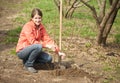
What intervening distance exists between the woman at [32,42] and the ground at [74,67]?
256 millimetres

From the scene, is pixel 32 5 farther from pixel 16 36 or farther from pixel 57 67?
pixel 57 67

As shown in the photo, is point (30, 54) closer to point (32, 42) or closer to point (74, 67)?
point (32, 42)

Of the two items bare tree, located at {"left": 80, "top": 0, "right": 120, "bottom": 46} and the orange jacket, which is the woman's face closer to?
the orange jacket

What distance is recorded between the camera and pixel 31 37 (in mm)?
5832

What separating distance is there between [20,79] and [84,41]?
123 inches

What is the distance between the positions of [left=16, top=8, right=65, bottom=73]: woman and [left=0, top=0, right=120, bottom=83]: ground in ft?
0.84

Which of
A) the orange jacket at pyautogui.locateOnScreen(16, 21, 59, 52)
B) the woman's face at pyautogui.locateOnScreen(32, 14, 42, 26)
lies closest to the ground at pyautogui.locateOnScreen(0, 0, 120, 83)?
the orange jacket at pyautogui.locateOnScreen(16, 21, 59, 52)

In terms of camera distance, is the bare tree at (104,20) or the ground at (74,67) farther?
the bare tree at (104,20)

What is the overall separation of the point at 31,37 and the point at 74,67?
1.12 metres

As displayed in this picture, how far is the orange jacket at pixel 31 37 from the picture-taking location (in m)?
5.84

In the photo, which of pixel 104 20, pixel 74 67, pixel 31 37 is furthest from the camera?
pixel 104 20

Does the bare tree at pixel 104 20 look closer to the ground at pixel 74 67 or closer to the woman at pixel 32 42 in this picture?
the ground at pixel 74 67

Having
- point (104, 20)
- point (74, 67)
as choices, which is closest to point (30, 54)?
point (74, 67)

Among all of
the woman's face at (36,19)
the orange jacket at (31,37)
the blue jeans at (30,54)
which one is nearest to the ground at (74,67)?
the blue jeans at (30,54)
